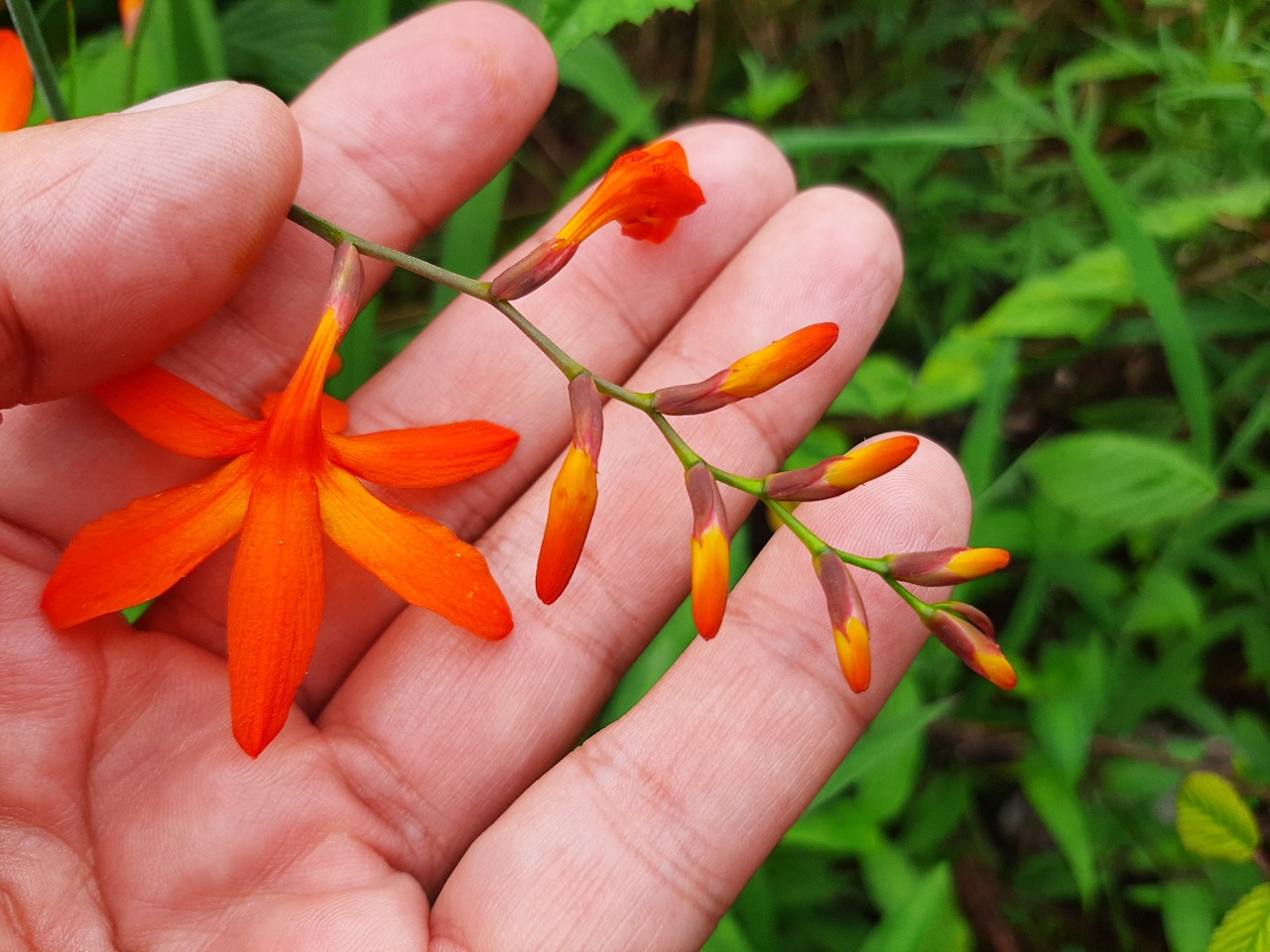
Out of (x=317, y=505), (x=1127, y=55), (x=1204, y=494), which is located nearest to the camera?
(x=317, y=505)

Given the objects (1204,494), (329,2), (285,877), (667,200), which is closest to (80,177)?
(667,200)

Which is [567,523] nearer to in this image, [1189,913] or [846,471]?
[846,471]

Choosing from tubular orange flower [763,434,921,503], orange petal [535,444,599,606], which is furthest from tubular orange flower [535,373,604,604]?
tubular orange flower [763,434,921,503]

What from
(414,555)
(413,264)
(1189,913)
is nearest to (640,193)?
(413,264)

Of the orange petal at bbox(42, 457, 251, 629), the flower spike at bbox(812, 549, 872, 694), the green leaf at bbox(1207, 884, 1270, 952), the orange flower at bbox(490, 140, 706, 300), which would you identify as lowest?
the green leaf at bbox(1207, 884, 1270, 952)

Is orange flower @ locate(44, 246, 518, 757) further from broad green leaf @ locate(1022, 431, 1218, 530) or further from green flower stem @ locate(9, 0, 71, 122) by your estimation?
broad green leaf @ locate(1022, 431, 1218, 530)

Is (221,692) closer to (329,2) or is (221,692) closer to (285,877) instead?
(285,877)
